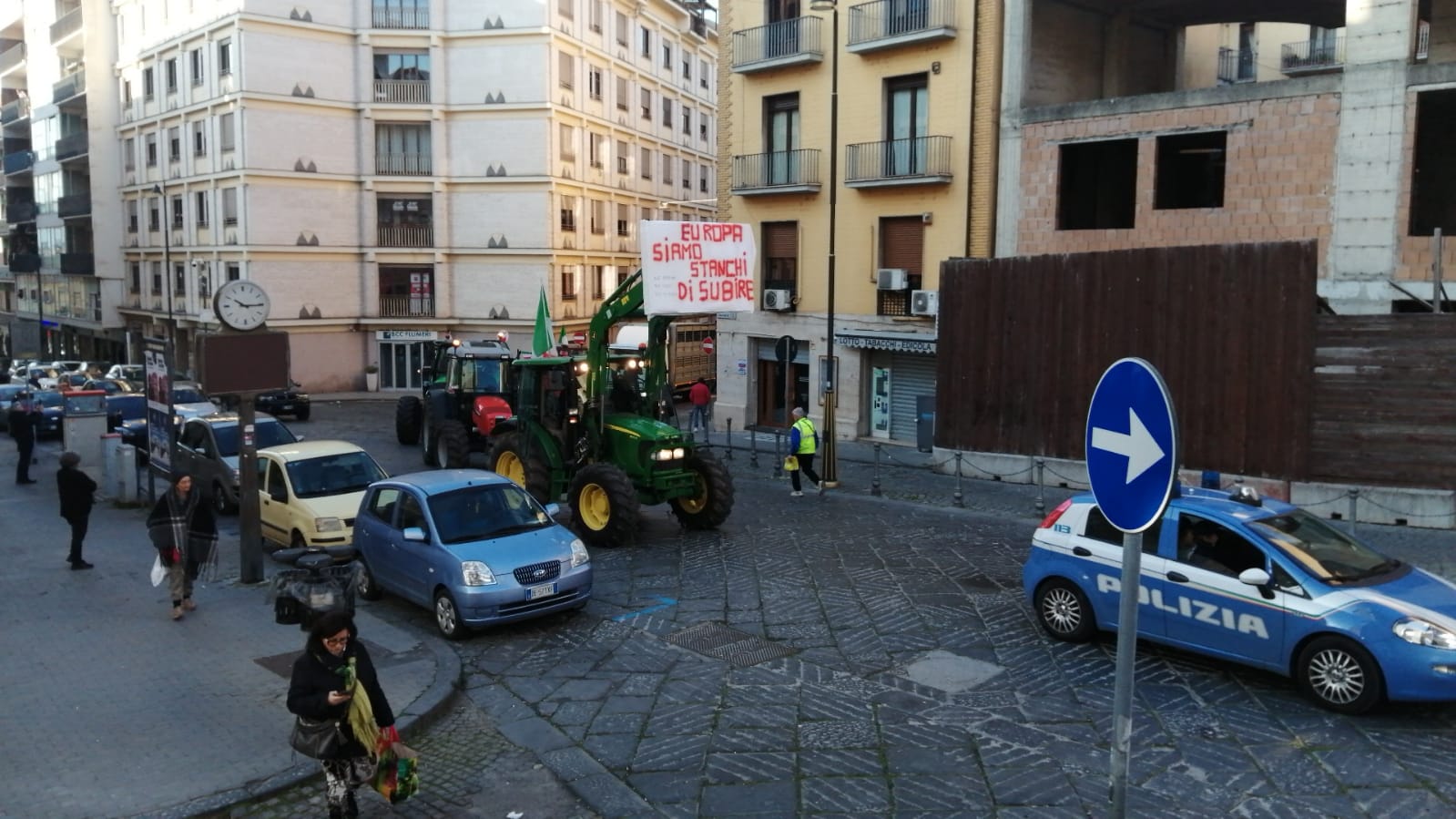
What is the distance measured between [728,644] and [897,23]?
63.3 feet

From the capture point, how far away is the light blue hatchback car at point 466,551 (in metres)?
10.7

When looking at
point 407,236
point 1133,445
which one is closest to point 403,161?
point 407,236

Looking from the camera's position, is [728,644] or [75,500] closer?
[728,644]

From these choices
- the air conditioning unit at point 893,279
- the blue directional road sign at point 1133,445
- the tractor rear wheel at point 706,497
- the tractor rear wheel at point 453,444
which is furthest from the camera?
the air conditioning unit at point 893,279

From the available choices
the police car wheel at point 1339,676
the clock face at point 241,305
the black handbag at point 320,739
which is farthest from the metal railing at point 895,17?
the black handbag at point 320,739

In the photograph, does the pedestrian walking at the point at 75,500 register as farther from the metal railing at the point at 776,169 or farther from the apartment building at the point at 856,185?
the metal railing at the point at 776,169

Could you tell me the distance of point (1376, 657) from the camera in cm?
823

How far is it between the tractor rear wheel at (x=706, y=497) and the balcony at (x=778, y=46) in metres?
15.0

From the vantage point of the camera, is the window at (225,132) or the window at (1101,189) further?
the window at (225,132)

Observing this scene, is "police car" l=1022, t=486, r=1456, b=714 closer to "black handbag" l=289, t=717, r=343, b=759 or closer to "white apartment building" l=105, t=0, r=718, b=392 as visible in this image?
"black handbag" l=289, t=717, r=343, b=759

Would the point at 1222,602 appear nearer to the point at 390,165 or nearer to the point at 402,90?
the point at 390,165

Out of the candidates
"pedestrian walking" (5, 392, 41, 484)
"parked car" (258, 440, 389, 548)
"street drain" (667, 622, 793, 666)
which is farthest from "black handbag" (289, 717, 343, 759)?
"pedestrian walking" (5, 392, 41, 484)

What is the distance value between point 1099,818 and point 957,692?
239 cm

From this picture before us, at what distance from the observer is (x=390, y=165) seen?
43125 mm
